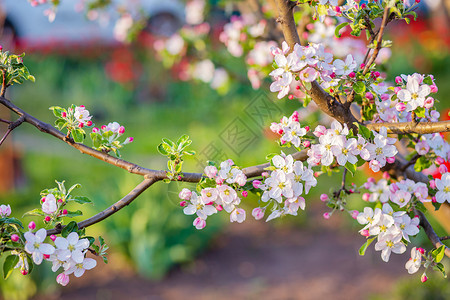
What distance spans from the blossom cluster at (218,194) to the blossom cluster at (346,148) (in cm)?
19

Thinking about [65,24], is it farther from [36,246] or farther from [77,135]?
[36,246]

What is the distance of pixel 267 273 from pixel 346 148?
2.75 metres

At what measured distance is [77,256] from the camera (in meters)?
1.04

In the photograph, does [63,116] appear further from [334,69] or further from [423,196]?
[423,196]

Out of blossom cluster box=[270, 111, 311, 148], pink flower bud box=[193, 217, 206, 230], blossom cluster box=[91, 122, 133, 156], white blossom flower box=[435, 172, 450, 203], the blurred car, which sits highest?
the blurred car

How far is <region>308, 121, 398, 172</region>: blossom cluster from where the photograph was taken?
1.10m

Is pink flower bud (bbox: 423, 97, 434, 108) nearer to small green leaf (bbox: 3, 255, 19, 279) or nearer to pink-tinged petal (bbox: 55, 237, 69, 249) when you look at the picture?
pink-tinged petal (bbox: 55, 237, 69, 249)

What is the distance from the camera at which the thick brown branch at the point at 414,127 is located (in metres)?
1.12

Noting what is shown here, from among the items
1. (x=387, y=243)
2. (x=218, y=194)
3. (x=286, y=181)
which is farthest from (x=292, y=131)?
(x=387, y=243)

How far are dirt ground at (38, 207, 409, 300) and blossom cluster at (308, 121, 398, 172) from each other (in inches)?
92.3

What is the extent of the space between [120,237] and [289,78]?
279 centimetres

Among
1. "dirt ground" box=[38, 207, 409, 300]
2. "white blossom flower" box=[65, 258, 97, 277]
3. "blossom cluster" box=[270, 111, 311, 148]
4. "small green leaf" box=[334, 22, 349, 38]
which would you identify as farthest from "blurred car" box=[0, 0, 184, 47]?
"white blossom flower" box=[65, 258, 97, 277]

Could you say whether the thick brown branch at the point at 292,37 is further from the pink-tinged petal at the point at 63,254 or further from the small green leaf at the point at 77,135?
the pink-tinged petal at the point at 63,254

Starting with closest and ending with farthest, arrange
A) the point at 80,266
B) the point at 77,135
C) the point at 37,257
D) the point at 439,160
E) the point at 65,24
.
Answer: the point at 37,257
the point at 80,266
the point at 77,135
the point at 439,160
the point at 65,24
